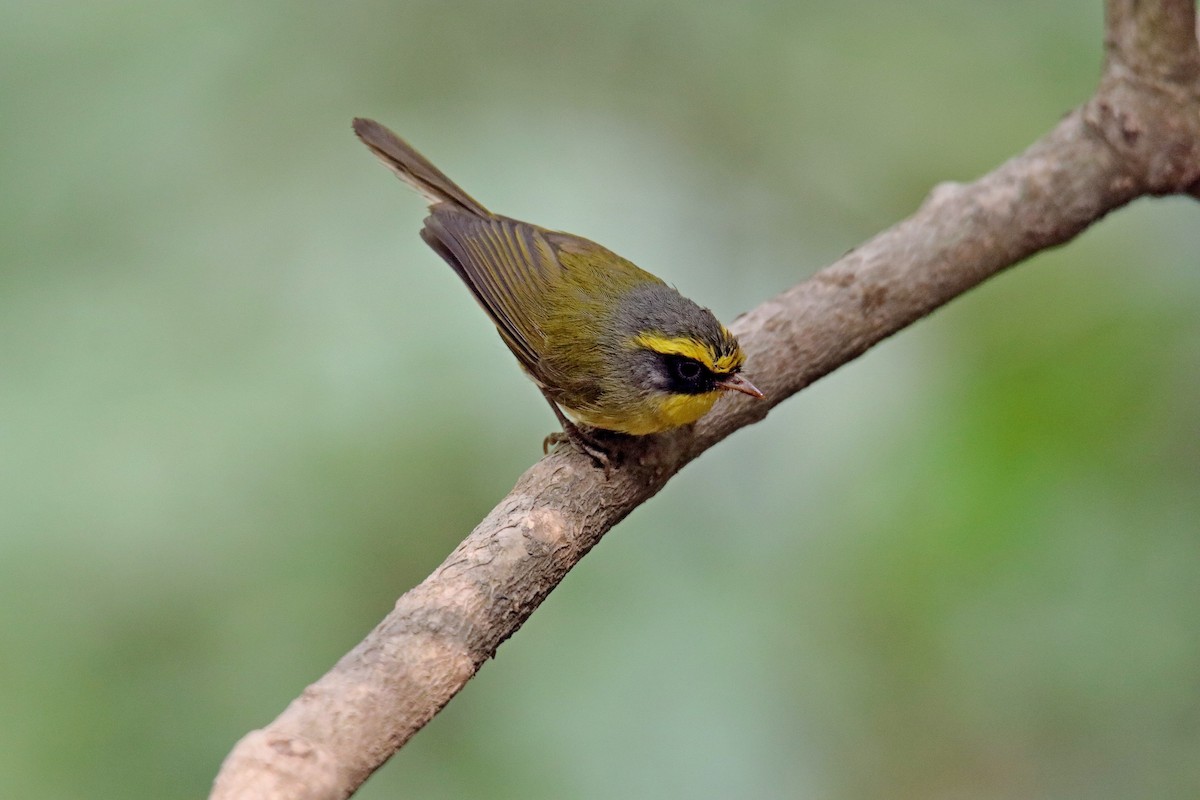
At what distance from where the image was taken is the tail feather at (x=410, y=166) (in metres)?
3.46

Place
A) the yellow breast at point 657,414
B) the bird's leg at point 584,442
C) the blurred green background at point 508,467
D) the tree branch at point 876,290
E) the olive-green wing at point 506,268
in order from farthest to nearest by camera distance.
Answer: the blurred green background at point 508,467, the olive-green wing at point 506,268, the yellow breast at point 657,414, the bird's leg at point 584,442, the tree branch at point 876,290

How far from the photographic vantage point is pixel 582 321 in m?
3.13

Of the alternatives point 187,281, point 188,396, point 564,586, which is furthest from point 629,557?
point 187,281

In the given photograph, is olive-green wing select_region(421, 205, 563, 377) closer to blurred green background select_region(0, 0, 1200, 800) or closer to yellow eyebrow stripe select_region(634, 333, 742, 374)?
yellow eyebrow stripe select_region(634, 333, 742, 374)

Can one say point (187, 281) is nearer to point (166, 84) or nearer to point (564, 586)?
point (166, 84)

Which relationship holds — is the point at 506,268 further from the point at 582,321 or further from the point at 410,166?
the point at 410,166

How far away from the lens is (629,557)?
149 inches

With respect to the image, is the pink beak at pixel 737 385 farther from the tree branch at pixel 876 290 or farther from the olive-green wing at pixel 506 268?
the olive-green wing at pixel 506 268

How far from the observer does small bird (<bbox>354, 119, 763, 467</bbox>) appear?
289cm

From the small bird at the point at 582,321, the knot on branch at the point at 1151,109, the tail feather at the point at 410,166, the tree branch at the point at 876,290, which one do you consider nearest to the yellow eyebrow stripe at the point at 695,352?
the small bird at the point at 582,321

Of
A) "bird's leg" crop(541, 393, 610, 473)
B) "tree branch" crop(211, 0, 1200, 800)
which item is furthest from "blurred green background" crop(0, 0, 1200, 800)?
"bird's leg" crop(541, 393, 610, 473)

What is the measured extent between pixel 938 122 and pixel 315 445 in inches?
123

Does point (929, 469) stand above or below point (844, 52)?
below

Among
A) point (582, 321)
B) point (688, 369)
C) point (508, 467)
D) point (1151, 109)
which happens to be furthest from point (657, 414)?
point (1151, 109)
